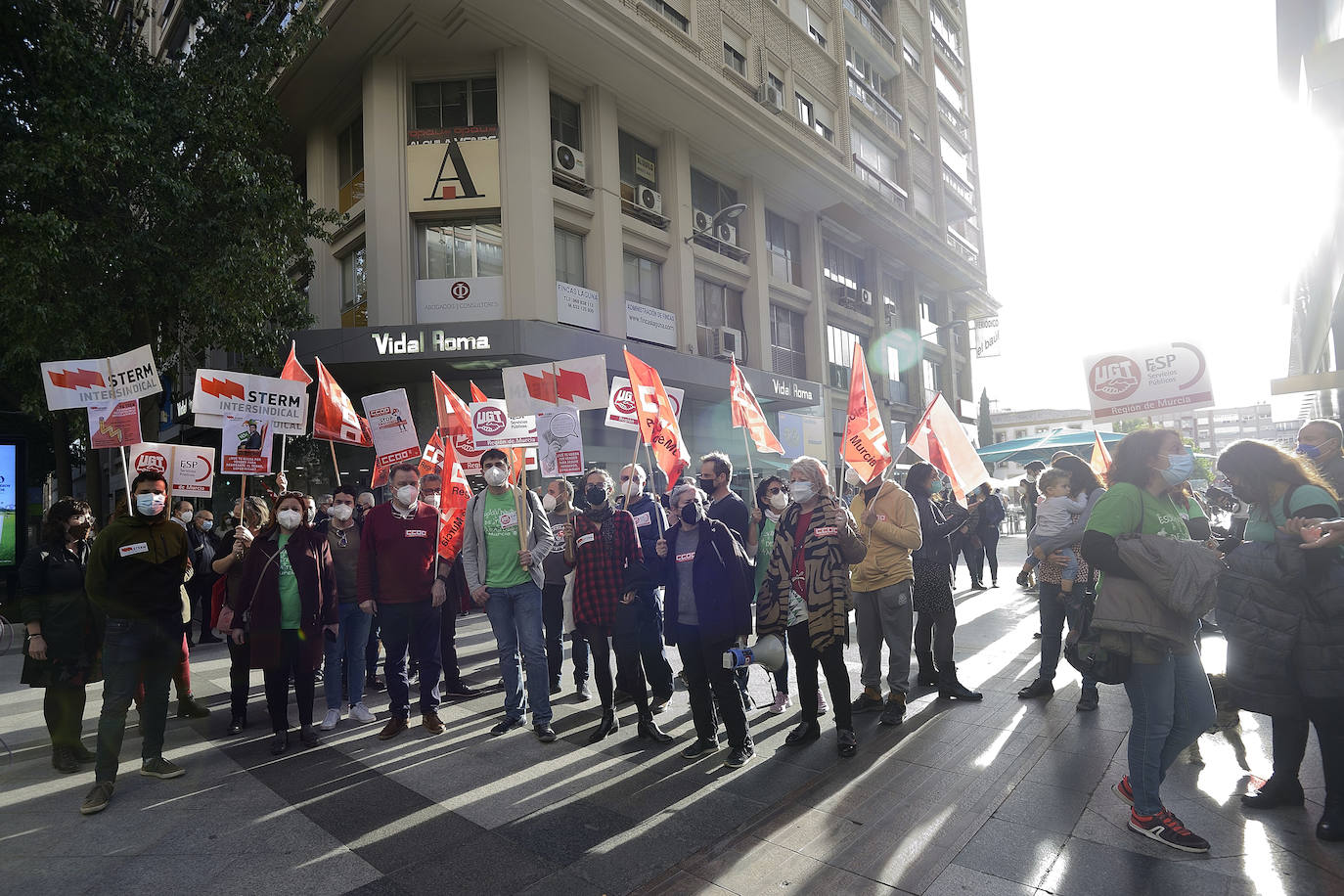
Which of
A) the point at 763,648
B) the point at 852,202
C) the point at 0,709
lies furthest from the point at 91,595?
the point at 852,202

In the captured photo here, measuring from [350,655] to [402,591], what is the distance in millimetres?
970

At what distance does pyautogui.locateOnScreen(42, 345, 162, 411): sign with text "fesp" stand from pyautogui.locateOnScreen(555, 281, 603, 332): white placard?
32.2 ft

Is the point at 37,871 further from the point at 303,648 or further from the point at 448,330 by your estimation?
the point at 448,330

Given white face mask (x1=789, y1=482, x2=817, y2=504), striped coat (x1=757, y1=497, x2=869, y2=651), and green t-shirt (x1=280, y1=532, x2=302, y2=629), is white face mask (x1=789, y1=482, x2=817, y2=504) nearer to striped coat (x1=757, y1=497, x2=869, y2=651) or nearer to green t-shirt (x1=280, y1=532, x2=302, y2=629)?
striped coat (x1=757, y1=497, x2=869, y2=651)

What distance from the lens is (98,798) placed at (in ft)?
14.6

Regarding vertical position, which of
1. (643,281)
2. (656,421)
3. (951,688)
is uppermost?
(643,281)

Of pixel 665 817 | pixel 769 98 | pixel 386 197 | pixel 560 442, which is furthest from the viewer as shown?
pixel 769 98

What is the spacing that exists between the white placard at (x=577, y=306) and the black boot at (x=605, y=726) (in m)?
12.8

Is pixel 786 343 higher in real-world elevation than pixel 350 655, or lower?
higher

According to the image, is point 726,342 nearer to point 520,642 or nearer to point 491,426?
point 491,426

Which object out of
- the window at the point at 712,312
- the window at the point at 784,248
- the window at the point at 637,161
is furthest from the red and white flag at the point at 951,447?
the window at the point at 784,248

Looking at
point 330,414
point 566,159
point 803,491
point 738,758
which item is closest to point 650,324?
point 566,159

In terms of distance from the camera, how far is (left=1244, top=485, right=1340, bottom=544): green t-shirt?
3.59m

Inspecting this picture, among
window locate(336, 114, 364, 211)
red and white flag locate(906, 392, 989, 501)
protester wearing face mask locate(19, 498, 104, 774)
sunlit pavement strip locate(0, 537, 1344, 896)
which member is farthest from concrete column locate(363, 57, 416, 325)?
red and white flag locate(906, 392, 989, 501)
